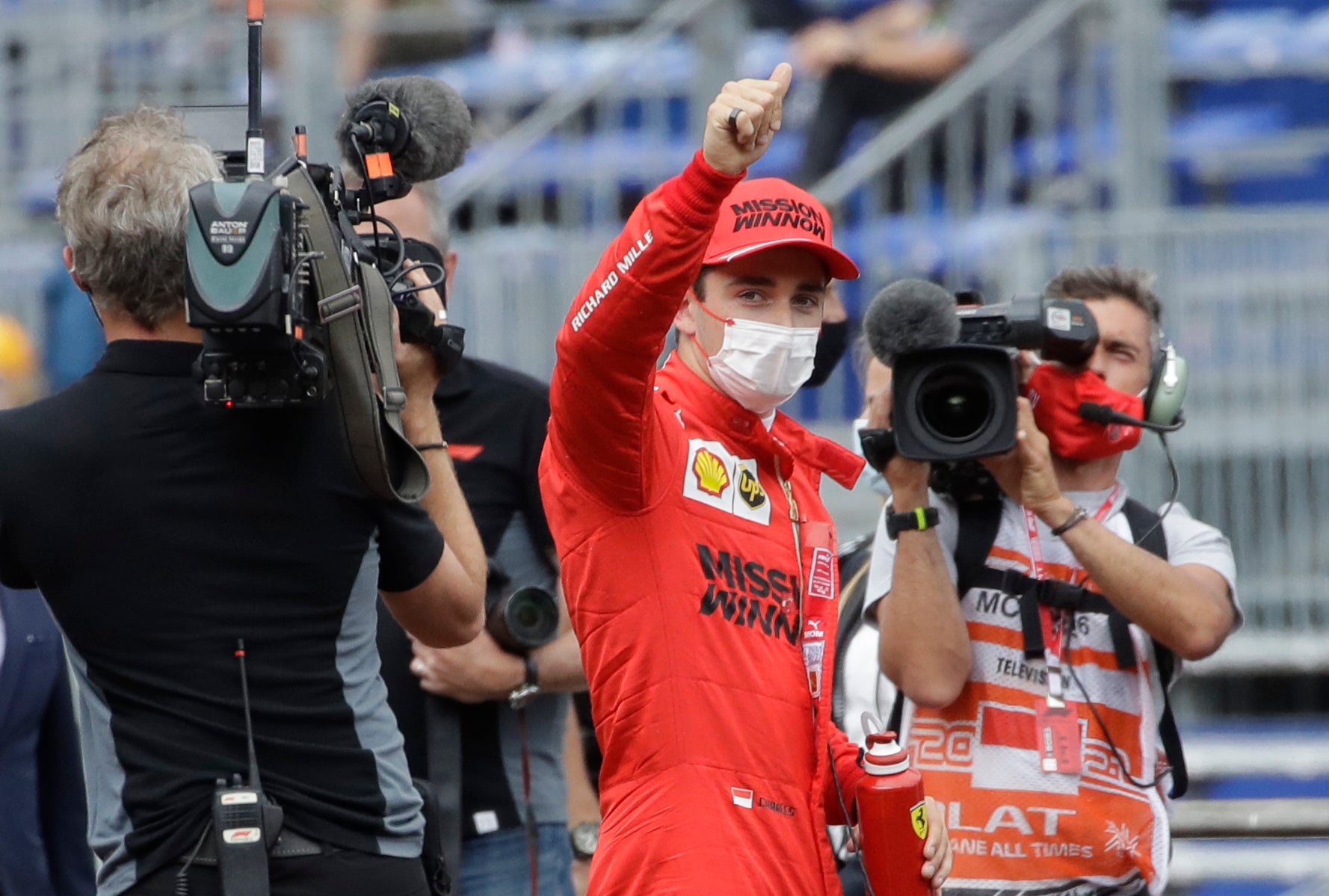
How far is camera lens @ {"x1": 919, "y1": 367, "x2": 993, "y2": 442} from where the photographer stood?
329 centimetres

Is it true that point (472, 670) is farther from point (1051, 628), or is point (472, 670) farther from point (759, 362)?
point (1051, 628)

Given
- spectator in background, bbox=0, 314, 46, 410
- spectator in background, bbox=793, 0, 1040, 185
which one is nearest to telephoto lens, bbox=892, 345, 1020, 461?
spectator in background, bbox=0, 314, 46, 410

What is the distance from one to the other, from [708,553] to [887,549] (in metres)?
0.84

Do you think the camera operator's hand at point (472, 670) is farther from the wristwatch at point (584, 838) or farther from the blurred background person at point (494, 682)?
the wristwatch at point (584, 838)

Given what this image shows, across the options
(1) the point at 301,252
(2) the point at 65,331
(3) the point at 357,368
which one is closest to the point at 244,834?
(3) the point at 357,368

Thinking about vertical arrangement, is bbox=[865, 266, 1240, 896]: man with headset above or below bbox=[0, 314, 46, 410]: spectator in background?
below

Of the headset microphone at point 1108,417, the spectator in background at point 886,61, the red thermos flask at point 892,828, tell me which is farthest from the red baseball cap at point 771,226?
the spectator in background at point 886,61

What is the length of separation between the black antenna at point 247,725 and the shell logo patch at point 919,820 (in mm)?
940

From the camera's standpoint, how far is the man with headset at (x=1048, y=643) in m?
3.33

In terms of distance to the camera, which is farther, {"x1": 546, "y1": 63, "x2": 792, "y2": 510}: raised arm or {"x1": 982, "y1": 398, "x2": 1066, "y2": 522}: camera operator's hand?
{"x1": 982, "y1": 398, "x2": 1066, "y2": 522}: camera operator's hand

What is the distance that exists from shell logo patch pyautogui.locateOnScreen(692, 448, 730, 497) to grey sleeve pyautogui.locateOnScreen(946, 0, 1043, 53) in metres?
5.35

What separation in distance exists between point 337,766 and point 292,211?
0.73 m

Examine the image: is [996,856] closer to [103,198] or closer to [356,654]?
[356,654]

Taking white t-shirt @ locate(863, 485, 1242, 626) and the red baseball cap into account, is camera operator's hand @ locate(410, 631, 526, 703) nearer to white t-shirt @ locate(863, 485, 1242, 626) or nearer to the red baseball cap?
white t-shirt @ locate(863, 485, 1242, 626)
